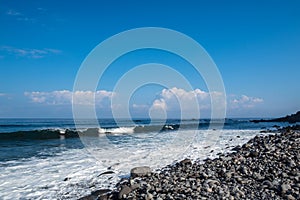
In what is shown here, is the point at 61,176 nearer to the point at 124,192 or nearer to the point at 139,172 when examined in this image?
the point at 139,172

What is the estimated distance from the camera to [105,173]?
8.17 meters

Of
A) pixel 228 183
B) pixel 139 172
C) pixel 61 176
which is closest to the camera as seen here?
pixel 228 183

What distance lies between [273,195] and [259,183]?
79cm

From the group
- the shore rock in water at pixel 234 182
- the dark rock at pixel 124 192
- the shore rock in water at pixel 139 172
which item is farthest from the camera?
the shore rock in water at pixel 139 172

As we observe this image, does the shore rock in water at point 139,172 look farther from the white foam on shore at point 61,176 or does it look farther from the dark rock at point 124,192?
the dark rock at point 124,192

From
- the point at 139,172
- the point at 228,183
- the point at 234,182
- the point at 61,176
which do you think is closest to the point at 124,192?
the point at 139,172

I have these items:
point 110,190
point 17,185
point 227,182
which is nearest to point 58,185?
point 17,185

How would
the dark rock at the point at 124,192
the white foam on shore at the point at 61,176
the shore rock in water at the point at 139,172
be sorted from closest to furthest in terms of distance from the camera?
the dark rock at the point at 124,192 < the white foam on shore at the point at 61,176 < the shore rock in water at the point at 139,172

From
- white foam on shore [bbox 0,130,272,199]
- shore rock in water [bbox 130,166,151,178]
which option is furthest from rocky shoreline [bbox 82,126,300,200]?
white foam on shore [bbox 0,130,272,199]

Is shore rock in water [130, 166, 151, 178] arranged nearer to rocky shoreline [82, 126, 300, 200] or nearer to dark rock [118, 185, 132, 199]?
rocky shoreline [82, 126, 300, 200]

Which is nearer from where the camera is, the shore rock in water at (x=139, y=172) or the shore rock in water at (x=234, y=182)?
the shore rock in water at (x=234, y=182)

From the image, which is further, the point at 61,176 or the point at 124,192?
the point at 61,176

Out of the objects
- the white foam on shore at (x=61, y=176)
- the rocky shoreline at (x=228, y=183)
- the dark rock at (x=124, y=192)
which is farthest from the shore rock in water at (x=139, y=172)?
the dark rock at (x=124, y=192)

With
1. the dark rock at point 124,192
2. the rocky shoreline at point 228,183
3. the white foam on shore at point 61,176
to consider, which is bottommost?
the white foam on shore at point 61,176
